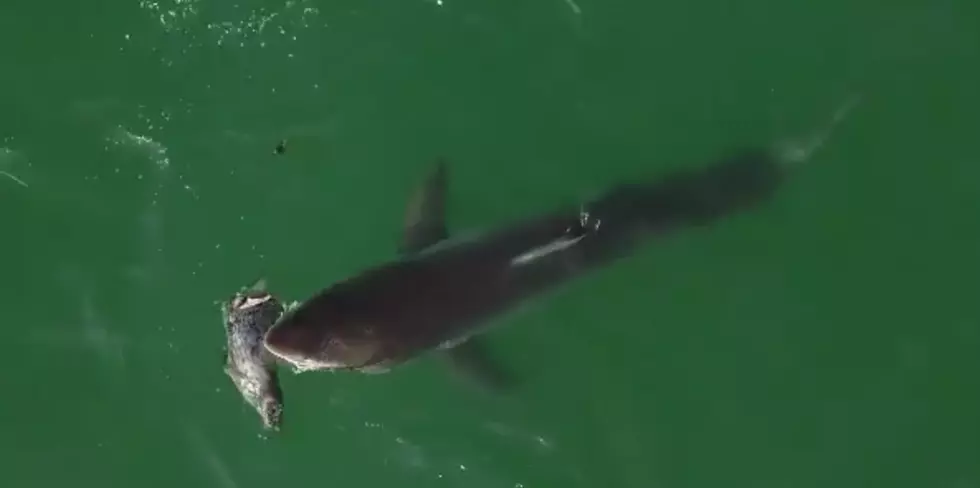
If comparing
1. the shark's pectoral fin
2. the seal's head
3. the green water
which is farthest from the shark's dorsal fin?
the seal's head

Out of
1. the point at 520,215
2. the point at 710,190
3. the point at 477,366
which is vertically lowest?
the point at 477,366

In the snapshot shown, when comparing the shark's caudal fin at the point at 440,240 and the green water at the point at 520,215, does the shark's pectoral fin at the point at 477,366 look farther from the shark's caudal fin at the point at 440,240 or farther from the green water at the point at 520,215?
the green water at the point at 520,215

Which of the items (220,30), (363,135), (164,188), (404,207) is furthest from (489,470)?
(220,30)

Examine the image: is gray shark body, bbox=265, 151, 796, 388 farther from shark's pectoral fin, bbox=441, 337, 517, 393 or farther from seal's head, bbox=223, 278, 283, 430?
seal's head, bbox=223, 278, 283, 430

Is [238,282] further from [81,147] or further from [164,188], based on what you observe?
[81,147]

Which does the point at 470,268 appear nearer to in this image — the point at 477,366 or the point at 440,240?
the point at 440,240

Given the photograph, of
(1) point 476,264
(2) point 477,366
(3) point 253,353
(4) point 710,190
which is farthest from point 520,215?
(3) point 253,353
